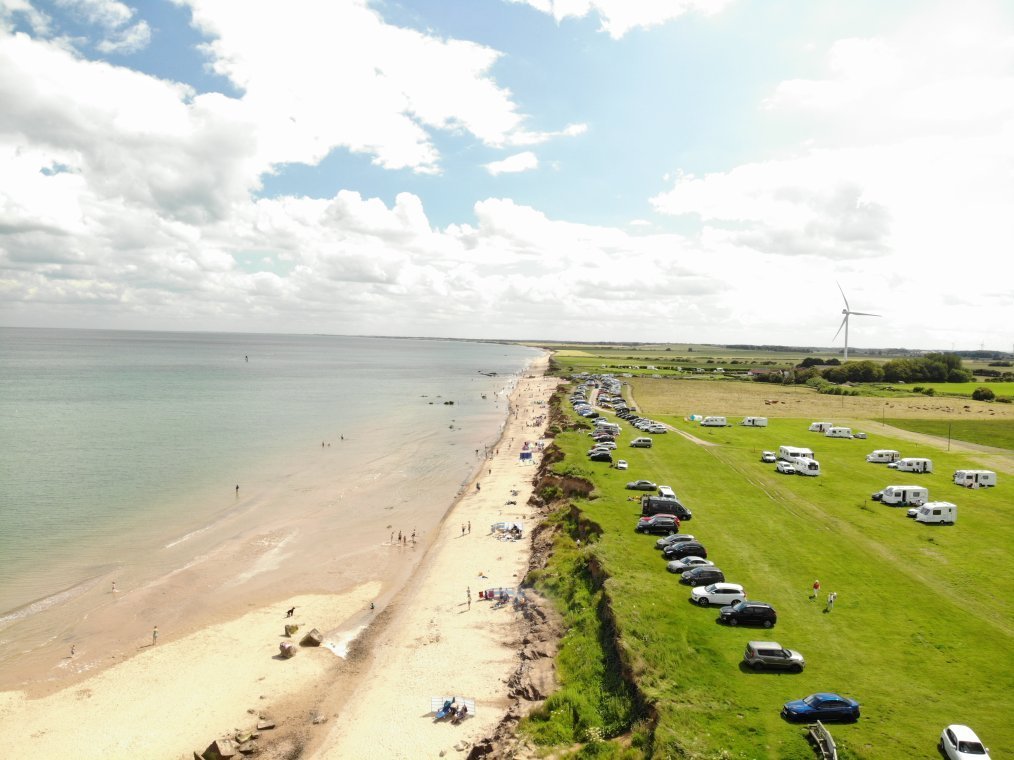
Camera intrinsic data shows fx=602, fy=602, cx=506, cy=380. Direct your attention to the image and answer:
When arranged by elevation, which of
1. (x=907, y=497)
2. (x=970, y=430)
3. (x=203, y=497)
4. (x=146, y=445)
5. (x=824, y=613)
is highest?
(x=970, y=430)

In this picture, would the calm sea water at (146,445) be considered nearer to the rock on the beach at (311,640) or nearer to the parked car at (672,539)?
the rock on the beach at (311,640)

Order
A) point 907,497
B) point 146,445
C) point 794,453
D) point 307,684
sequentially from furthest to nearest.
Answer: point 146,445 → point 794,453 → point 907,497 → point 307,684

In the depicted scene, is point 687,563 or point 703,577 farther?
Answer: point 687,563

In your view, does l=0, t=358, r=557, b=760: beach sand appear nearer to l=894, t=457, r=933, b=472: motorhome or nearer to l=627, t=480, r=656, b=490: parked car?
l=627, t=480, r=656, b=490: parked car

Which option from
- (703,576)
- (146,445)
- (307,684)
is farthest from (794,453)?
(146,445)

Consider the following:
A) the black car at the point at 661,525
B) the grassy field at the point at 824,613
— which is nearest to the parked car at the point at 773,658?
the grassy field at the point at 824,613

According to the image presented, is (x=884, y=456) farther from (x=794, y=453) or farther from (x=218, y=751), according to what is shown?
(x=218, y=751)
